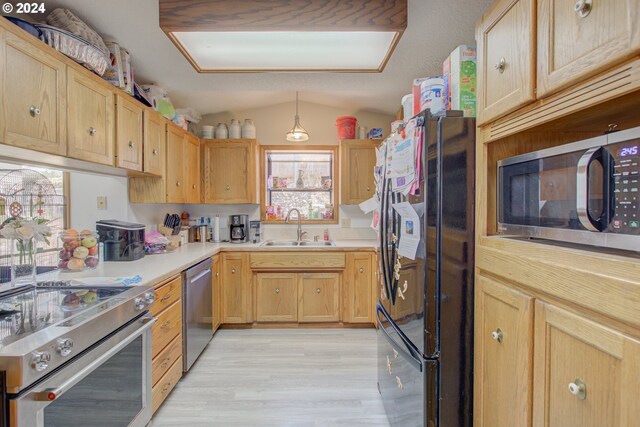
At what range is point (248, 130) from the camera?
3500 mm

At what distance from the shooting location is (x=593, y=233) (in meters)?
0.77

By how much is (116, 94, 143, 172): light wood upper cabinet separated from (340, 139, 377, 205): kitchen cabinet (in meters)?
1.94

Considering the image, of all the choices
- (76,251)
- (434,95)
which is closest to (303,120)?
(434,95)

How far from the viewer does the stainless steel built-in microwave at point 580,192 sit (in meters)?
0.69

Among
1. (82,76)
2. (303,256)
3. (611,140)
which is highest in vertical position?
(82,76)

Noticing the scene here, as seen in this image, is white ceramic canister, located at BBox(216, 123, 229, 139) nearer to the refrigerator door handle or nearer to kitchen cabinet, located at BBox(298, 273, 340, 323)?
kitchen cabinet, located at BBox(298, 273, 340, 323)

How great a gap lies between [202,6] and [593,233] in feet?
6.44

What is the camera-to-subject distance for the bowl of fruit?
1.94 metres

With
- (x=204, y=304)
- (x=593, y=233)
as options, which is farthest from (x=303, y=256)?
(x=593, y=233)

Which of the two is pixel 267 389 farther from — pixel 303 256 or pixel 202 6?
pixel 202 6

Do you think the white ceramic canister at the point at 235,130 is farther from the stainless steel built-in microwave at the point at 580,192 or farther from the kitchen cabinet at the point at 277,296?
the stainless steel built-in microwave at the point at 580,192

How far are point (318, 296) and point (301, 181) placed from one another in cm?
139

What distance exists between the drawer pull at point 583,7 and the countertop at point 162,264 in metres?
1.98

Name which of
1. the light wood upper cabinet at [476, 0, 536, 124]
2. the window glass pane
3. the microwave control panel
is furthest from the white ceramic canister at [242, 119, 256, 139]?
the microwave control panel
